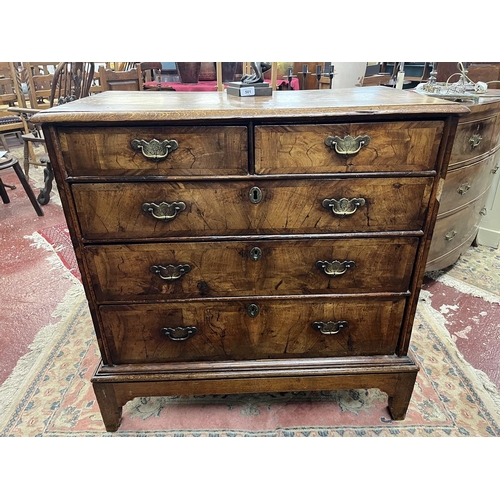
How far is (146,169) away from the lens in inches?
39.9

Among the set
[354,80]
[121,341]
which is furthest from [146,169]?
[354,80]

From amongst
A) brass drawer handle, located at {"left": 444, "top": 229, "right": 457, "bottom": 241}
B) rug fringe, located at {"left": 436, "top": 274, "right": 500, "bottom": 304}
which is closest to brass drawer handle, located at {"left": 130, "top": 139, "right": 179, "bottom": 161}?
brass drawer handle, located at {"left": 444, "top": 229, "right": 457, "bottom": 241}

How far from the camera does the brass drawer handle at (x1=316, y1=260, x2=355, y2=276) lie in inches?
45.1

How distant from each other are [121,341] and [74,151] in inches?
24.0

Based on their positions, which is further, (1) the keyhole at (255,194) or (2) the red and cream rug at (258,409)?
(2) the red and cream rug at (258,409)

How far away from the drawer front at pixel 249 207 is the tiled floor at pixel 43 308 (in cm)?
92

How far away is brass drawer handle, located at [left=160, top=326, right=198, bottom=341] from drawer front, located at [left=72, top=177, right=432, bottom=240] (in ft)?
1.05

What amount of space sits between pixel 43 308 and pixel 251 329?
1.30 m

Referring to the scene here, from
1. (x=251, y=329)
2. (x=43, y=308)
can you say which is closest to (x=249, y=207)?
(x=251, y=329)

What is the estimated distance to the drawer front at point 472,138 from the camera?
1670mm

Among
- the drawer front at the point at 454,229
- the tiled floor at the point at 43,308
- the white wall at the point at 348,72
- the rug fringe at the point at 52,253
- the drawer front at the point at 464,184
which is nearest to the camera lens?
the tiled floor at the point at 43,308

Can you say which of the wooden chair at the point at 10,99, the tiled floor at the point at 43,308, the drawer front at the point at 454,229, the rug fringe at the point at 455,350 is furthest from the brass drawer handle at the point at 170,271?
the wooden chair at the point at 10,99

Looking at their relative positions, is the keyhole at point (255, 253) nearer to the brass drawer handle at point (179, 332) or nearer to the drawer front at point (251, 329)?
the drawer front at point (251, 329)

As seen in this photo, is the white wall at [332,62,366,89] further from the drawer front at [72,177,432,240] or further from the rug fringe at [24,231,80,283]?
the drawer front at [72,177,432,240]
